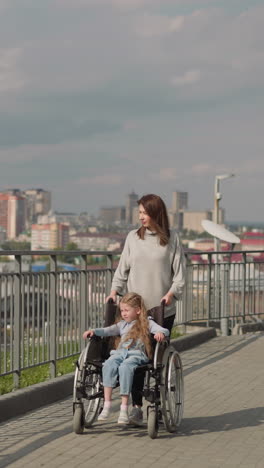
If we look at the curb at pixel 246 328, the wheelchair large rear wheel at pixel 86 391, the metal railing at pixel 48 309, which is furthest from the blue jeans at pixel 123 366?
the curb at pixel 246 328

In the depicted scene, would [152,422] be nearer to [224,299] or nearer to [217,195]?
[224,299]

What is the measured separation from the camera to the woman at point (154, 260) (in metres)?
6.88

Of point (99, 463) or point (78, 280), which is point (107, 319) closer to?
point (99, 463)

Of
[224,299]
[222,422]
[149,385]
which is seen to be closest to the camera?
[149,385]

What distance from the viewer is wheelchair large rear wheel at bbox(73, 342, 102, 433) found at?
6508 mm

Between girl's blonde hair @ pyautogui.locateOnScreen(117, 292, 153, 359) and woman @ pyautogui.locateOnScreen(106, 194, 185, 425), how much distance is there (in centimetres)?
14

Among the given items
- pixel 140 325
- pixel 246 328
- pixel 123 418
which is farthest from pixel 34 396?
pixel 246 328

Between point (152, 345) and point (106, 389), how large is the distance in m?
0.49

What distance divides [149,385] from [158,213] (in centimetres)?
124

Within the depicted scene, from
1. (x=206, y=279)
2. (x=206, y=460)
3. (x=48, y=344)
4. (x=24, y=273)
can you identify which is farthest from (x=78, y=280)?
(x=206, y=279)

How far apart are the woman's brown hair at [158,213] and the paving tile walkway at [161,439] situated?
56.1 inches

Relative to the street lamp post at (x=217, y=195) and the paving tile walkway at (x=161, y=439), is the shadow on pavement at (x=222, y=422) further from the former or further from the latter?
the street lamp post at (x=217, y=195)

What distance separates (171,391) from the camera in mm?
6793

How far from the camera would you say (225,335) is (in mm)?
14844
